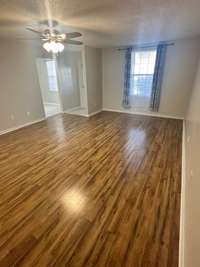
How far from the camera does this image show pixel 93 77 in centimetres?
557

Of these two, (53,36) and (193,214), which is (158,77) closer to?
(53,36)

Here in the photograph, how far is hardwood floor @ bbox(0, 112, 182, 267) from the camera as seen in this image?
138cm

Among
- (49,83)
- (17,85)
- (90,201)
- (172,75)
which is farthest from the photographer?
(49,83)

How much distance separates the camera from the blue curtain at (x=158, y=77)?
466 centimetres

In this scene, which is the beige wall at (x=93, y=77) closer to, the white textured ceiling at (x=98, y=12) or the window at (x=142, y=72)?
the window at (x=142, y=72)

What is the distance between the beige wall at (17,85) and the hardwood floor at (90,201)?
3.08 ft

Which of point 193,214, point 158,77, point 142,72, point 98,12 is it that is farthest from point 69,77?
point 193,214

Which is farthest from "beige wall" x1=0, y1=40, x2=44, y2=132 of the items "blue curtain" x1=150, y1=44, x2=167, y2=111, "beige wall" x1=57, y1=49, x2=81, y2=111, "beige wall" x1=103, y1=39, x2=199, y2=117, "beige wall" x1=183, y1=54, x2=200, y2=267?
"beige wall" x1=183, y1=54, x2=200, y2=267

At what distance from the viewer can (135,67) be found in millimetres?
5344

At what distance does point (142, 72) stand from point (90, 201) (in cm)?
483

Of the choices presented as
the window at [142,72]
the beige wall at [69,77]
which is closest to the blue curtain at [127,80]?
the window at [142,72]

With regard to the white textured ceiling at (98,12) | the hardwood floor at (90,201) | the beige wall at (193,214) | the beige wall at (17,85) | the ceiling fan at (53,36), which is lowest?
the hardwood floor at (90,201)

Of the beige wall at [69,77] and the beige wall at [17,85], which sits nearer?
the beige wall at [17,85]

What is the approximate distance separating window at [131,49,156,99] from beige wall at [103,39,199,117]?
447 millimetres
